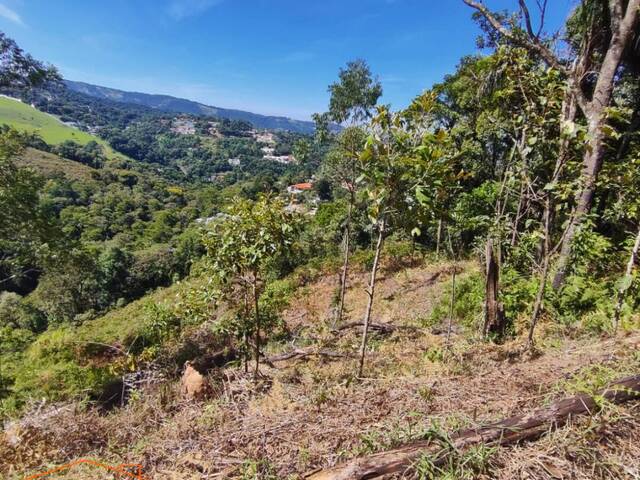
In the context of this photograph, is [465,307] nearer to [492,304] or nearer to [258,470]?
[492,304]

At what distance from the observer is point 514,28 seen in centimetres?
570

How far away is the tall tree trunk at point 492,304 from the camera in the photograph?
417 centimetres

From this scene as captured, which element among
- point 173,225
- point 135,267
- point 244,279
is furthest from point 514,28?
point 173,225

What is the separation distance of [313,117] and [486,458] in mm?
8504

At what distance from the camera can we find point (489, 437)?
1695 mm

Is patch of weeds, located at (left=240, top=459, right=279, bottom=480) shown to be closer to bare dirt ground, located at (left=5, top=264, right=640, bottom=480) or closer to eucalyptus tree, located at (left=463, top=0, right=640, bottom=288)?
bare dirt ground, located at (left=5, top=264, right=640, bottom=480)

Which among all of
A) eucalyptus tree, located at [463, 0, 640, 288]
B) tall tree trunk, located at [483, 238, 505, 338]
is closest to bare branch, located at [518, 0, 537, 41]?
eucalyptus tree, located at [463, 0, 640, 288]

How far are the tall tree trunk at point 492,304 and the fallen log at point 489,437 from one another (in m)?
2.26

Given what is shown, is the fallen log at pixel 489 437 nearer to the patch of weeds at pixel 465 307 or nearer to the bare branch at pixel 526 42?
the patch of weeds at pixel 465 307

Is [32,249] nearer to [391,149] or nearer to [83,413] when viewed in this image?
[83,413]

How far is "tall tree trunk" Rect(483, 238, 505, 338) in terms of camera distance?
4.17 metres

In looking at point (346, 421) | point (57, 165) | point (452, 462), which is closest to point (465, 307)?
point (346, 421)

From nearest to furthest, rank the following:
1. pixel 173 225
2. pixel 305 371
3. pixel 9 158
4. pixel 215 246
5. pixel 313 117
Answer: pixel 215 246 → pixel 305 371 → pixel 9 158 → pixel 313 117 → pixel 173 225

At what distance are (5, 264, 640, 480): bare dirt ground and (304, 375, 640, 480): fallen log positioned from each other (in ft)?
0.17
